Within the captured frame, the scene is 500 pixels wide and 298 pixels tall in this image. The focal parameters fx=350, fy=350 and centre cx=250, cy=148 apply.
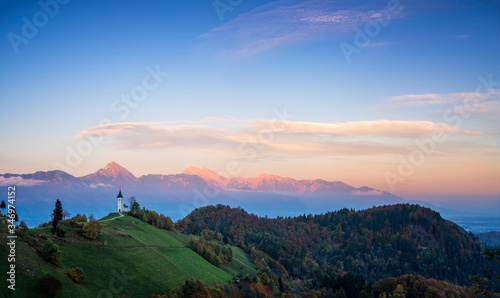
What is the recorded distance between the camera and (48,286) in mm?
65812

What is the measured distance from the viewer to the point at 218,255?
16488cm

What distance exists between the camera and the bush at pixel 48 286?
2574 inches

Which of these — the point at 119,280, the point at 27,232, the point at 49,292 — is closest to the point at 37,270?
the point at 49,292

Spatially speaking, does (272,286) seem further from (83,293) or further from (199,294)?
(83,293)

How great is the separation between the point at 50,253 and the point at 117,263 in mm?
23732

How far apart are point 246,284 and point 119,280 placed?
54.4 m

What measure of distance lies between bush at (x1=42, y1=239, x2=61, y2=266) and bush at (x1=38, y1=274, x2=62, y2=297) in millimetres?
7893

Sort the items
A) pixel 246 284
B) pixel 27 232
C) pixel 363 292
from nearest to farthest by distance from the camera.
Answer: pixel 27 232
pixel 246 284
pixel 363 292

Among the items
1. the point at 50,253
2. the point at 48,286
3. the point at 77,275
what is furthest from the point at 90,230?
the point at 48,286

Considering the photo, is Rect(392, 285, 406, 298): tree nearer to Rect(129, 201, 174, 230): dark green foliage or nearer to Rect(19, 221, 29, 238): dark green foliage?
Rect(129, 201, 174, 230): dark green foliage

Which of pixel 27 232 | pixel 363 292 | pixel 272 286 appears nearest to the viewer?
pixel 27 232

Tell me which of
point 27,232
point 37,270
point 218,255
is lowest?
point 218,255

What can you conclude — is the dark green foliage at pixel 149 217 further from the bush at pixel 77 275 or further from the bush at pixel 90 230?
the bush at pixel 77 275

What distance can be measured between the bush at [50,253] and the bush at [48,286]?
7.89 m
